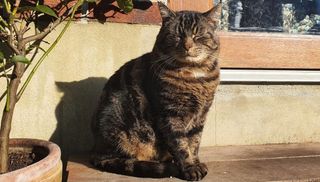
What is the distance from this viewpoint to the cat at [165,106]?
88.4 inches

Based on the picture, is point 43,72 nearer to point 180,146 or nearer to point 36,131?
point 36,131

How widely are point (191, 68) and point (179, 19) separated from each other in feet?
0.87

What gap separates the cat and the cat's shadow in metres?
0.33

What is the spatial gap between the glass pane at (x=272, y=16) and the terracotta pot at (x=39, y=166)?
1.52m

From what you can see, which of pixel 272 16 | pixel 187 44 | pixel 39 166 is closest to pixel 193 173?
pixel 187 44

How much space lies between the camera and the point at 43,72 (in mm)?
2680

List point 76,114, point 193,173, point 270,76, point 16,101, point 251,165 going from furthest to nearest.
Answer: point 270,76 < point 76,114 < point 251,165 < point 193,173 < point 16,101

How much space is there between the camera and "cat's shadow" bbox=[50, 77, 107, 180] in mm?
2736

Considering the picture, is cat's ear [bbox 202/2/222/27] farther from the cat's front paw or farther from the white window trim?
the cat's front paw

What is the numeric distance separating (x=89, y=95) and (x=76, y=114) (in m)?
0.14

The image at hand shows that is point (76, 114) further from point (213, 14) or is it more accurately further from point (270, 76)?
point (270, 76)

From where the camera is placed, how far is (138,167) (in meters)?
2.22

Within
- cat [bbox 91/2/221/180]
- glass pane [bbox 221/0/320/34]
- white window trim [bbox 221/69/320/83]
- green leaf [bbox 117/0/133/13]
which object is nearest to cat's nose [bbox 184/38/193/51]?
cat [bbox 91/2/221/180]

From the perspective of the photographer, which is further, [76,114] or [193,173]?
[76,114]
